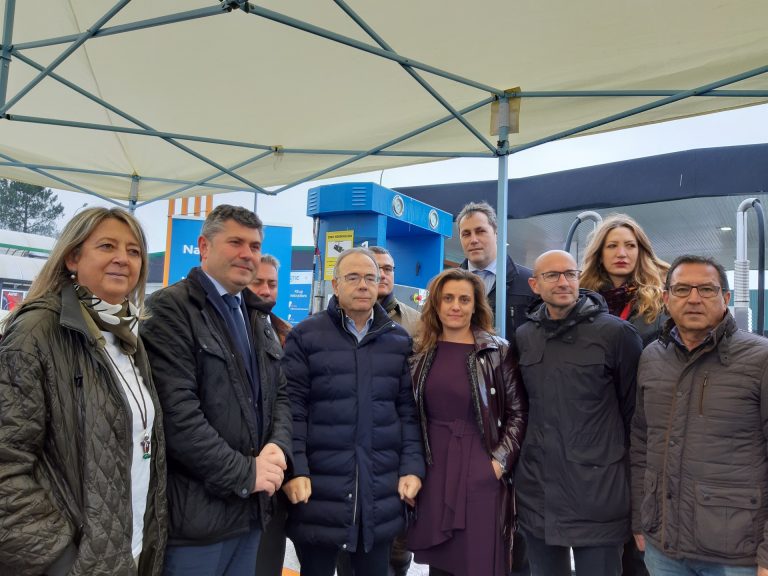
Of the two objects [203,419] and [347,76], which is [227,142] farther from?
[203,419]

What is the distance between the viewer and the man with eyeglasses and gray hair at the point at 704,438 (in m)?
1.56

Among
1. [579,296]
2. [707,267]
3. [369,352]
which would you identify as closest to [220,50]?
[369,352]

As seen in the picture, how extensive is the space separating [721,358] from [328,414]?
4.46 ft

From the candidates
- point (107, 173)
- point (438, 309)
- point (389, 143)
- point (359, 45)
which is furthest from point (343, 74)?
point (107, 173)

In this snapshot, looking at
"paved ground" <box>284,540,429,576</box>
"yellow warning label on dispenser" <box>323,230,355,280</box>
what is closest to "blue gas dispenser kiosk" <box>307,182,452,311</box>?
"yellow warning label on dispenser" <box>323,230,355,280</box>

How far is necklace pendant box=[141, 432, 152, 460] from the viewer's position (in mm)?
1533

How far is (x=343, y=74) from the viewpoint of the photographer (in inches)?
136

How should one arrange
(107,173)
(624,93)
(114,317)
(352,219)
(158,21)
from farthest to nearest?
1. (352,219)
2. (107,173)
3. (624,93)
4. (158,21)
5. (114,317)

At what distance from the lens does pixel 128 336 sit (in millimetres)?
1539

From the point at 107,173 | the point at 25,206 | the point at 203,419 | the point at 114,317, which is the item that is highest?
the point at 25,206

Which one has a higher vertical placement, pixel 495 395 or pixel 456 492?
pixel 495 395

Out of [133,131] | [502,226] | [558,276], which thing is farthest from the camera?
[133,131]

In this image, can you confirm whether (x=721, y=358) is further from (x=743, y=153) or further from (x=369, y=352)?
(x=743, y=153)

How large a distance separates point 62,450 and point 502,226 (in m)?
2.67
